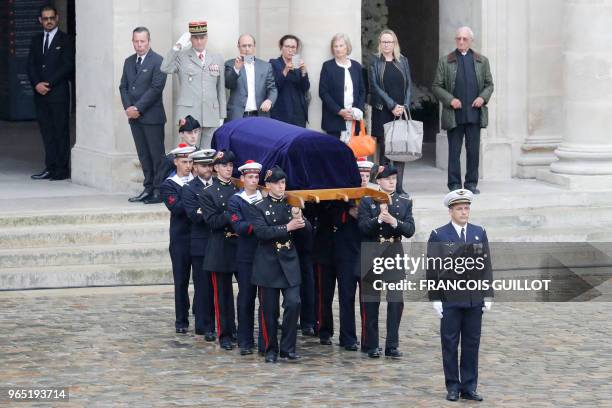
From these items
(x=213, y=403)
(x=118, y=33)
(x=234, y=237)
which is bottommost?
(x=213, y=403)

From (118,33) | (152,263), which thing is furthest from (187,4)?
(152,263)

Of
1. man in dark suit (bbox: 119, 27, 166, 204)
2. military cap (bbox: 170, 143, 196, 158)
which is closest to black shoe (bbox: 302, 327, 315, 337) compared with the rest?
military cap (bbox: 170, 143, 196, 158)

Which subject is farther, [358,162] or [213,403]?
[358,162]

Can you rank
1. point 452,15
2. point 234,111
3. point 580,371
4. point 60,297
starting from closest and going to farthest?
point 580,371 → point 60,297 → point 234,111 → point 452,15

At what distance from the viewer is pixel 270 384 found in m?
13.3

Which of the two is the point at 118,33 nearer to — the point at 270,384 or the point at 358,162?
the point at 358,162

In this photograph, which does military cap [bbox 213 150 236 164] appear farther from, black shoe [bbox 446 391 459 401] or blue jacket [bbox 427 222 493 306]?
black shoe [bbox 446 391 459 401]

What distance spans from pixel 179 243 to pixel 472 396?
3.54 meters

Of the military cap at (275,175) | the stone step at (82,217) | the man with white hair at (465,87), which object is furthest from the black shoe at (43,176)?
the military cap at (275,175)

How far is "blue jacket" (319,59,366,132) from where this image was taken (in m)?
19.1

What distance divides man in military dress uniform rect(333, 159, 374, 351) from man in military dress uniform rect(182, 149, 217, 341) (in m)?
1.14

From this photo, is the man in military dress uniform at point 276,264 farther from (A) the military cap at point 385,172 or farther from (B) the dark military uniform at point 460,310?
(B) the dark military uniform at point 460,310

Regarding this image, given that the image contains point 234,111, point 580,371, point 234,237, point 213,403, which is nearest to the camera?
point 213,403

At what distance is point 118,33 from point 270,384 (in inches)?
276
